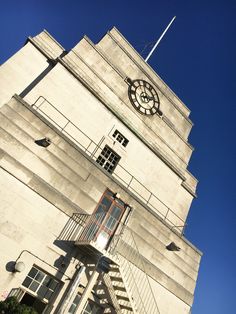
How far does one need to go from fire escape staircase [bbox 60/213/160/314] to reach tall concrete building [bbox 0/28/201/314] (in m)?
0.06

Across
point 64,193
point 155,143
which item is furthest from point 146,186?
point 64,193

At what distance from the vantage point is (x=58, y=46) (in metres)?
18.1

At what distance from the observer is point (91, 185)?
14.6m

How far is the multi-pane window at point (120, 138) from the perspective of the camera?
711 inches

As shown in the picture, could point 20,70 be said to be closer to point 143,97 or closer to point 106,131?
point 106,131

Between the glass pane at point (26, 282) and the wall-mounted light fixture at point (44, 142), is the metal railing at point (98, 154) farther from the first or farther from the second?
the glass pane at point (26, 282)

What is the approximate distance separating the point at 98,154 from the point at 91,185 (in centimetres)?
260

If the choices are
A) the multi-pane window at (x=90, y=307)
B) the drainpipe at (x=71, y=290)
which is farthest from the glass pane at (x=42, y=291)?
the multi-pane window at (x=90, y=307)

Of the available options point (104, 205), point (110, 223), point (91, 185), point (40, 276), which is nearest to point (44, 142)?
point (91, 185)

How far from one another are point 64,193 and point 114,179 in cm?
321

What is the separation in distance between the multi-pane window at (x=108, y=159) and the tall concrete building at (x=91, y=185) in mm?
68

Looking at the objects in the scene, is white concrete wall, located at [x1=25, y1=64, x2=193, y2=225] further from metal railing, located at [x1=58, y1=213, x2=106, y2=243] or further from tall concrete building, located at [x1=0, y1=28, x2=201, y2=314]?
metal railing, located at [x1=58, y1=213, x2=106, y2=243]

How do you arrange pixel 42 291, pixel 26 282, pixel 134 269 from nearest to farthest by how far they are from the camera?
pixel 26 282 < pixel 42 291 < pixel 134 269

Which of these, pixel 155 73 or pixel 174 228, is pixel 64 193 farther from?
pixel 155 73
